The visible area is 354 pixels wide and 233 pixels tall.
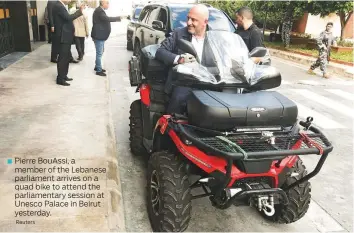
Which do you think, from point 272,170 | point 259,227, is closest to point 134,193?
point 259,227

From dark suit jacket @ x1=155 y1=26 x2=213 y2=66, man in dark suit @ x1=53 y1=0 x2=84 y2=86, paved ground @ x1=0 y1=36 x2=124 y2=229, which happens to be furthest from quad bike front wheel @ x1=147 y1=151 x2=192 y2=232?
man in dark suit @ x1=53 y1=0 x2=84 y2=86

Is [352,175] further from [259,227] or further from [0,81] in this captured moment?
[0,81]

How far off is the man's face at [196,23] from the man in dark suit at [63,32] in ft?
14.0

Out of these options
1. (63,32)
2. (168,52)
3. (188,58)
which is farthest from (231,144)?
(63,32)

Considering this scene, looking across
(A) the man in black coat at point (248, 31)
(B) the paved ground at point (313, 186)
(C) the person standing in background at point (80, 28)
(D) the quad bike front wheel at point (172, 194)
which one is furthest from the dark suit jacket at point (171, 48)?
(C) the person standing in background at point (80, 28)

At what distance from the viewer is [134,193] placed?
3971 millimetres

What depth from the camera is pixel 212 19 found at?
8.62 metres

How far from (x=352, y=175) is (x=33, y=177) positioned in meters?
3.92

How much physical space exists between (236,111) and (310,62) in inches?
478

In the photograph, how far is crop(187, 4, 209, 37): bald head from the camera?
3607 millimetres

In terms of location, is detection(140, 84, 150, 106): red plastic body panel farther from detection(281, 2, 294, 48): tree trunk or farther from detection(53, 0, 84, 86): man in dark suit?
detection(281, 2, 294, 48): tree trunk

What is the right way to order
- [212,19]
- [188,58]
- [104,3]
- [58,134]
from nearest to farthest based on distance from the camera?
[188,58] → [58,134] → [104,3] → [212,19]

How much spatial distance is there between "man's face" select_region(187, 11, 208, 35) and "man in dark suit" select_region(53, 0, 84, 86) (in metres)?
4.28

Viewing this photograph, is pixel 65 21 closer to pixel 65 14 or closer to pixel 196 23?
pixel 65 14
